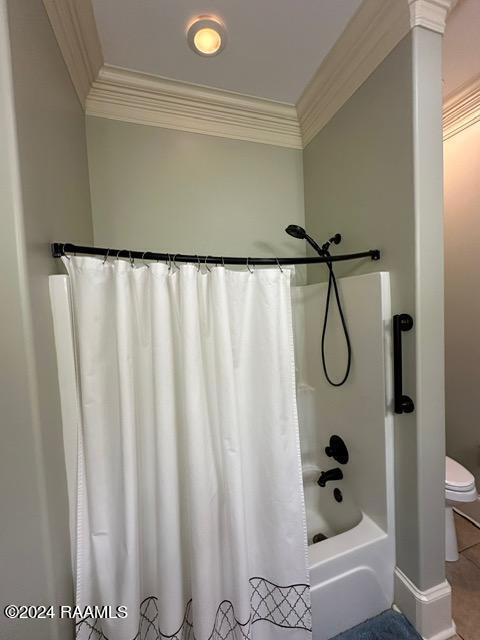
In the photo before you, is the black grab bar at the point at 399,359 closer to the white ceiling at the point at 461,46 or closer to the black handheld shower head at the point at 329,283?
the black handheld shower head at the point at 329,283

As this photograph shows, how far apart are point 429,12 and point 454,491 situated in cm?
220

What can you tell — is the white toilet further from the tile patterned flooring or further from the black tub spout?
the black tub spout

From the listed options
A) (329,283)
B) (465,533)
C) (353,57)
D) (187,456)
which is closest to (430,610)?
(465,533)

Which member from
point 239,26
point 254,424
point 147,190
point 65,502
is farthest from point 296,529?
point 239,26

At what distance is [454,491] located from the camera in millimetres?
1449

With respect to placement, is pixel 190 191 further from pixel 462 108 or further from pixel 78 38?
pixel 462 108

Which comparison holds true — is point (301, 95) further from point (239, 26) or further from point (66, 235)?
point (66, 235)

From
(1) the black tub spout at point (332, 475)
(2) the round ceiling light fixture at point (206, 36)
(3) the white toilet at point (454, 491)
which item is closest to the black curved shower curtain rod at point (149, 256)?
(2) the round ceiling light fixture at point (206, 36)

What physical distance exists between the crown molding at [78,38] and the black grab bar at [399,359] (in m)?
1.75

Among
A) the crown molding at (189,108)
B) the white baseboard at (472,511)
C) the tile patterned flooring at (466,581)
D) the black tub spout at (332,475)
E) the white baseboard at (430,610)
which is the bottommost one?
the tile patterned flooring at (466,581)

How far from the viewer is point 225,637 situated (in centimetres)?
102

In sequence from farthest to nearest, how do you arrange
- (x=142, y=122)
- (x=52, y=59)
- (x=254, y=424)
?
(x=142, y=122)
(x=254, y=424)
(x=52, y=59)

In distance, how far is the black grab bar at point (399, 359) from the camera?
3.61ft

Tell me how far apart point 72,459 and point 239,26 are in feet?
6.25
